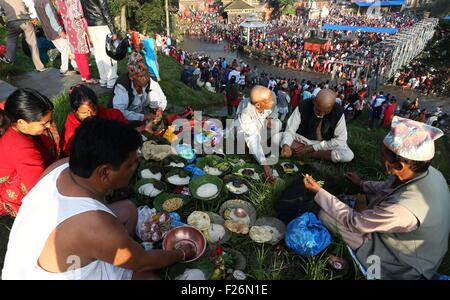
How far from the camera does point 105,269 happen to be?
1.83 meters

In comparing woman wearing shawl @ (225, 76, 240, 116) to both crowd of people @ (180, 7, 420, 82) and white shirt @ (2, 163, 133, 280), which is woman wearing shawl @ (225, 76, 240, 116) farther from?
crowd of people @ (180, 7, 420, 82)

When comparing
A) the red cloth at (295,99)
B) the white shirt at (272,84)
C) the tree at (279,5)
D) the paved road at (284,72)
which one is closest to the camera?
the red cloth at (295,99)

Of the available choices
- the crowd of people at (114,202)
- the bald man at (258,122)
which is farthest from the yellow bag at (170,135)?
the crowd of people at (114,202)

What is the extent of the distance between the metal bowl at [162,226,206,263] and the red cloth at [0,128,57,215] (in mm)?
1363

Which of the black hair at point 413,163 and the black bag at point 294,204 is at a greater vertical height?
the black hair at point 413,163

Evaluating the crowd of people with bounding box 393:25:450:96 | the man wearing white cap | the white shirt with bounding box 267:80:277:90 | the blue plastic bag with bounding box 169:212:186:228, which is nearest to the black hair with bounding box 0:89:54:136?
the blue plastic bag with bounding box 169:212:186:228

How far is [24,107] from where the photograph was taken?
8.46ft

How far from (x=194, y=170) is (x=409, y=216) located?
8.33ft

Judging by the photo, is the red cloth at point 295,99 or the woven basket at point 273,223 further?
the red cloth at point 295,99

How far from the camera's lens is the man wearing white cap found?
2.15 metres

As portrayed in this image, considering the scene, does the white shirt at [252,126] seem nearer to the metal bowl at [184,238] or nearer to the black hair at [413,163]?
→ the metal bowl at [184,238]

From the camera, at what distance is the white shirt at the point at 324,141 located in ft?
14.2

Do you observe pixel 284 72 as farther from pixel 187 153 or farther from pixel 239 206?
pixel 239 206

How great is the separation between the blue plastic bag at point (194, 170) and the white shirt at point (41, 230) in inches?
81.2
